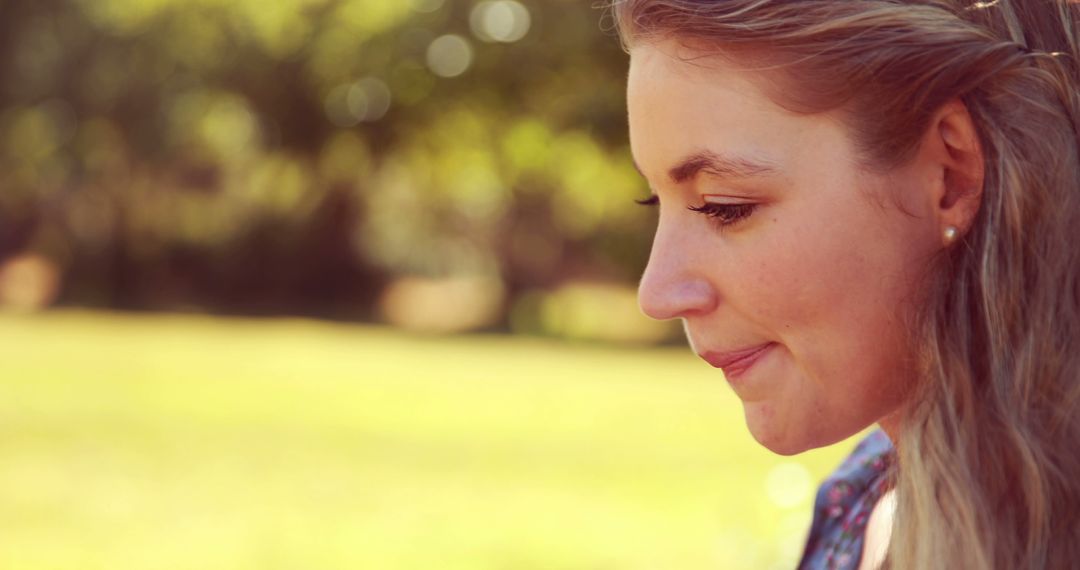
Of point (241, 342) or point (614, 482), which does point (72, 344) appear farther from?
point (614, 482)

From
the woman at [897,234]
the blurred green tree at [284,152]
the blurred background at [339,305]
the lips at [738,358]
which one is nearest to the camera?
the woman at [897,234]

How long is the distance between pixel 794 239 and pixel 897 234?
130 mm

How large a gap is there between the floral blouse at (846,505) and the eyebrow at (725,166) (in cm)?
76

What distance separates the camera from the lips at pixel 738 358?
175 centimetres

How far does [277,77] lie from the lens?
23.6 meters

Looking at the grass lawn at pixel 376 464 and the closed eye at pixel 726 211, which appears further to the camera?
the grass lawn at pixel 376 464

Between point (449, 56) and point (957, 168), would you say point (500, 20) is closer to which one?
point (449, 56)

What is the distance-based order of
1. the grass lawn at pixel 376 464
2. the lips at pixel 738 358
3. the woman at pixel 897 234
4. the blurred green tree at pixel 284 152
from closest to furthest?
the woman at pixel 897 234
the lips at pixel 738 358
the grass lawn at pixel 376 464
the blurred green tree at pixel 284 152

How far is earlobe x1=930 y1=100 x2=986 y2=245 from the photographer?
161cm

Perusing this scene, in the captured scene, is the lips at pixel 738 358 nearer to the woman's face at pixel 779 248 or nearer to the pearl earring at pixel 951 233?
the woman's face at pixel 779 248

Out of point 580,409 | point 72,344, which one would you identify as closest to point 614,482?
point 580,409

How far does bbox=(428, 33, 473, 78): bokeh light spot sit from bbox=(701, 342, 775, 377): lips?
21.3 meters

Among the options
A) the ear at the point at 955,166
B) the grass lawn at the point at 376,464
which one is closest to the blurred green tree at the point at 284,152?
the grass lawn at the point at 376,464

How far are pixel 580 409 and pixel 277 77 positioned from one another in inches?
526
